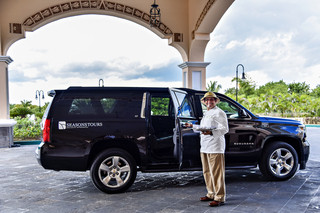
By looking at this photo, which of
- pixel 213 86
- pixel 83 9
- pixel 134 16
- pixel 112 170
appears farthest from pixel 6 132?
pixel 213 86

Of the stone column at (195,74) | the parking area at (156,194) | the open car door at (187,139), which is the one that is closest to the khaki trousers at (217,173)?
the parking area at (156,194)

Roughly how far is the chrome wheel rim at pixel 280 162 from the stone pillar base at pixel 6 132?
8861 millimetres

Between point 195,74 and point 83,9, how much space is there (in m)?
4.53

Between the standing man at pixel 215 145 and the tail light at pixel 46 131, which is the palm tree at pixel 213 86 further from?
the standing man at pixel 215 145

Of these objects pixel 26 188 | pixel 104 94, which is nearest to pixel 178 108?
pixel 104 94

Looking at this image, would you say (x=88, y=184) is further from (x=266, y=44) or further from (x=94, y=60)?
(x=266, y=44)

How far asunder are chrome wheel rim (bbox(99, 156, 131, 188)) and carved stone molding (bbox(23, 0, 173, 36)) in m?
7.18

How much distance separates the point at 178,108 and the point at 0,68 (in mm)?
8160

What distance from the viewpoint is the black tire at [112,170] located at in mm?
5625

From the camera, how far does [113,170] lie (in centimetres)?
570

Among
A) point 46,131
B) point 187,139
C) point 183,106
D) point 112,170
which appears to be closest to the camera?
point 46,131

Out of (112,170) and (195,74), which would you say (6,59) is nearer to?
(195,74)

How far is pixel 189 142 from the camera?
6031mm

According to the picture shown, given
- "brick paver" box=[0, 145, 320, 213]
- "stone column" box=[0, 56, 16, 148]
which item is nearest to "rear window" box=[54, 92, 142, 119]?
"brick paver" box=[0, 145, 320, 213]
